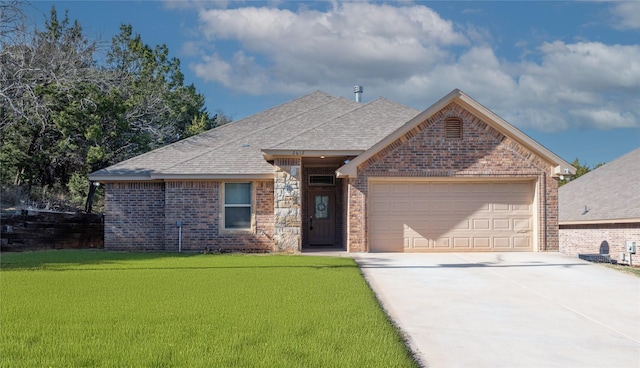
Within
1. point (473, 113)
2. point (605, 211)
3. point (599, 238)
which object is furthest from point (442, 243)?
point (599, 238)

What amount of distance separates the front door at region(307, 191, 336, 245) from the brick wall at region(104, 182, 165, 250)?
5.06 metres

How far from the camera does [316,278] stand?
12008 mm

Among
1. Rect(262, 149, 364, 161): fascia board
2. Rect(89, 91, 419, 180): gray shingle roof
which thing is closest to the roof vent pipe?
Rect(89, 91, 419, 180): gray shingle roof

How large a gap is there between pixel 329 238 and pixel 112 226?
7188mm

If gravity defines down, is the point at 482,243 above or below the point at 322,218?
below

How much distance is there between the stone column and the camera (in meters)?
18.5

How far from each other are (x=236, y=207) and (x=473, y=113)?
25.1ft

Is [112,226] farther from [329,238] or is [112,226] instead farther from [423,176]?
[423,176]

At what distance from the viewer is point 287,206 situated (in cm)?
1864

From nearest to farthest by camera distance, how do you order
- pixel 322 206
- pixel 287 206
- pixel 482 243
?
pixel 482 243 < pixel 287 206 < pixel 322 206

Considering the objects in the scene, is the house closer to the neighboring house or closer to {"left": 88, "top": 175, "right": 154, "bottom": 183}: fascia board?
{"left": 88, "top": 175, "right": 154, "bottom": 183}: fascia board

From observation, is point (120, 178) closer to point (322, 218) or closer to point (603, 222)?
point (322, 218)

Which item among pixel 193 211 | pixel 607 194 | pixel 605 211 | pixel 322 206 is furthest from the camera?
pixel 607 194

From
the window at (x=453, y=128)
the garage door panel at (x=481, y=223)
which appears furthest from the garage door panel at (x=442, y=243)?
the window at (x=453, y=128)
